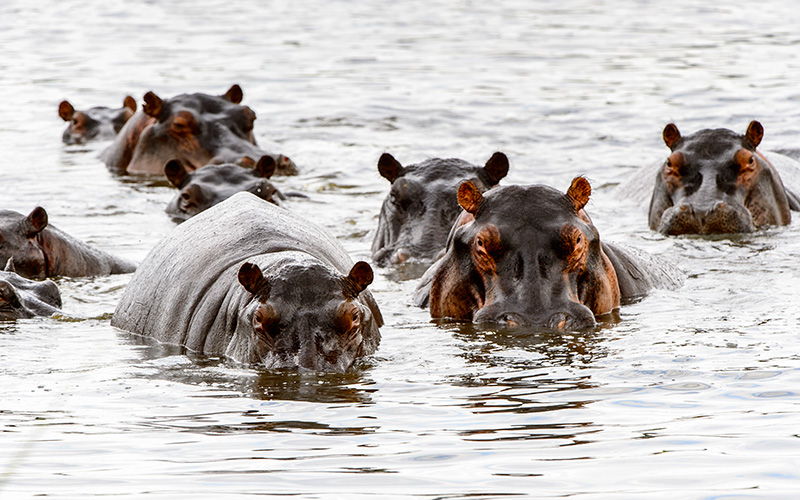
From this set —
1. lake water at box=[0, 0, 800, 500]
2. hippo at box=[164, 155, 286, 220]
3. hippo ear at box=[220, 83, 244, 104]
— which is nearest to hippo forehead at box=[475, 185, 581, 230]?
lake water at box=[0, 0, 800, 500]

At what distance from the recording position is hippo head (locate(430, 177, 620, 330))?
7496mm

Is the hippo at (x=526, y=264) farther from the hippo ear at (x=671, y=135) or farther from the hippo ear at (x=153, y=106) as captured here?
the hippo ear at (x=153, y=106)

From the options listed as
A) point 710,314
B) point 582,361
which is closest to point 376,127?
point 710,314

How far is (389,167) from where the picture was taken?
1090cm

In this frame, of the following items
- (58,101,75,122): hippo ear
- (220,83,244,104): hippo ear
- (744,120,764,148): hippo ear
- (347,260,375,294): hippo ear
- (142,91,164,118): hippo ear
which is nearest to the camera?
(347,260,375,294): hippo ear

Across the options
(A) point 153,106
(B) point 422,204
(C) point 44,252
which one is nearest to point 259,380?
(C) point 44,252

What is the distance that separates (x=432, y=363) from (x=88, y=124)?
41.4 feet

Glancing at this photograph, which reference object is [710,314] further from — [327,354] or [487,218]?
[327,354]

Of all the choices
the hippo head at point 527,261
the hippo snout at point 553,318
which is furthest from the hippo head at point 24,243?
the hippo snout at point 553,318

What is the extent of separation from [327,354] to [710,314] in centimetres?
282

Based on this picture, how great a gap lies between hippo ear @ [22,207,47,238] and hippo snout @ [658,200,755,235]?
495 centimetres

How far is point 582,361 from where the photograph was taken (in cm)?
704

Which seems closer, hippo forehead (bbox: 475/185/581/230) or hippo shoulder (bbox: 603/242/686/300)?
Answer: hippo forehead (bbox: 475/185/581/230)

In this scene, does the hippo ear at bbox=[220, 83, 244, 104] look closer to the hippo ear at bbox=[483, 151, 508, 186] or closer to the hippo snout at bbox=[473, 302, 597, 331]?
the hippo ear at bbox=[483, 151, 508, 186]
